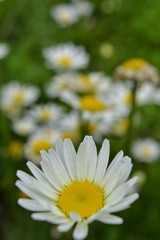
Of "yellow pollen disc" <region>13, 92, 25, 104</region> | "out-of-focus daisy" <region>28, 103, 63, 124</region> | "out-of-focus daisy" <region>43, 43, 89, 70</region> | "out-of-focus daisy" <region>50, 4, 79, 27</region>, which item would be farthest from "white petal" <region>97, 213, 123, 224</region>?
"out-of-focus daisy" <region>50, 4, 79, 27</region>

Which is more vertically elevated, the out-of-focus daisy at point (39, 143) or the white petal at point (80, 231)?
the out-of-focus daisy at point (39, 143)

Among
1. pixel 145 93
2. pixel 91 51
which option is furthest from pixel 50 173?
pixel 91 51

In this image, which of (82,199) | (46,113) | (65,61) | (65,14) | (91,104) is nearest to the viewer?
(82,199)

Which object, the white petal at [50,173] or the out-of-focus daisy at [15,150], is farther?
the out-of-focus daisy at [15,150]

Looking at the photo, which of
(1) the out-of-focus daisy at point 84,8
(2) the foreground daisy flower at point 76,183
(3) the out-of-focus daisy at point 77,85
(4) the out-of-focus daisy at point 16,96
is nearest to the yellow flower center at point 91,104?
(3) the out-of-focus daisy at point 77,85

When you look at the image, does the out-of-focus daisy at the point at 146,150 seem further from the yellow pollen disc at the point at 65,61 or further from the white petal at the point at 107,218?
the white petal at the point at 107,218

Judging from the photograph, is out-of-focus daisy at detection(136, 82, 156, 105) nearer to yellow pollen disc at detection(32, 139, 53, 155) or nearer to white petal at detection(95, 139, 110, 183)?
yellow pollen disc at detection(32, 139, 53, 155)

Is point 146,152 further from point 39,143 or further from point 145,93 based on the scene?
point 39,143

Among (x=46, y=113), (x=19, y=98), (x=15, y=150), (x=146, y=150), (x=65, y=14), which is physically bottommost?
(x=15, y=150)
